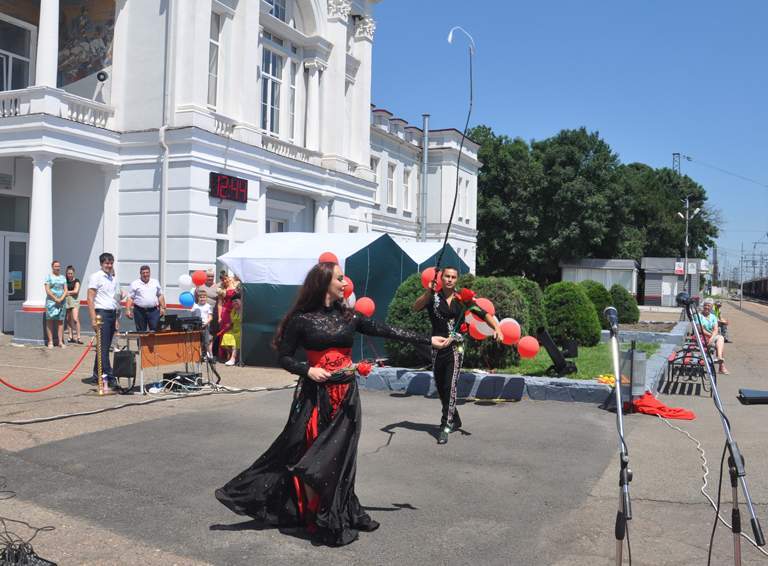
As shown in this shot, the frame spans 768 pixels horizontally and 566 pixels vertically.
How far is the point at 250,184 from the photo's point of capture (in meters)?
19.8

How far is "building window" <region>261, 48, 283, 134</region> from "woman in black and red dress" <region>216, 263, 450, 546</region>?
713 inches

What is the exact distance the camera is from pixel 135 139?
60.2 feet

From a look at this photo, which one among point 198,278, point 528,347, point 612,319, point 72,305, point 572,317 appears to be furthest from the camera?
point 72,305

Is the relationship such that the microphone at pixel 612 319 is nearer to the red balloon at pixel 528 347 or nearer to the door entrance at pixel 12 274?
the red balloon at pixel 528 347

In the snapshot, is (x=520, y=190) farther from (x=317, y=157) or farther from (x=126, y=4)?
(x=126, y=4)

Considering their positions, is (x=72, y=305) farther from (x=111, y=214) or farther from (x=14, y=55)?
(x=14, y=55)

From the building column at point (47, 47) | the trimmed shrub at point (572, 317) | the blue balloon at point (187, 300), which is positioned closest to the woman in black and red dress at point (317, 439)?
the blue balloon at point (187, 300)

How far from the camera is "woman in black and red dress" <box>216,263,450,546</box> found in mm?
4715

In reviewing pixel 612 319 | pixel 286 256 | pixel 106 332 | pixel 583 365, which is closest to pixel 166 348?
pixel 106 332

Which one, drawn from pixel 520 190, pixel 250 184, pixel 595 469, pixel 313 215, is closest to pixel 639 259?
pixel 520 190

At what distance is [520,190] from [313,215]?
30.9 m

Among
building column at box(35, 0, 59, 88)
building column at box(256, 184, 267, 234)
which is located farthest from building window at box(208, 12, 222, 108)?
building column at box(35, 0, 59, 88)

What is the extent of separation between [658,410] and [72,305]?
13.7 metres

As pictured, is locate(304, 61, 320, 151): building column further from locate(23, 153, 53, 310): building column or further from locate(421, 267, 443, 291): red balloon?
locate(421, 267, 443, 291): red balloon
